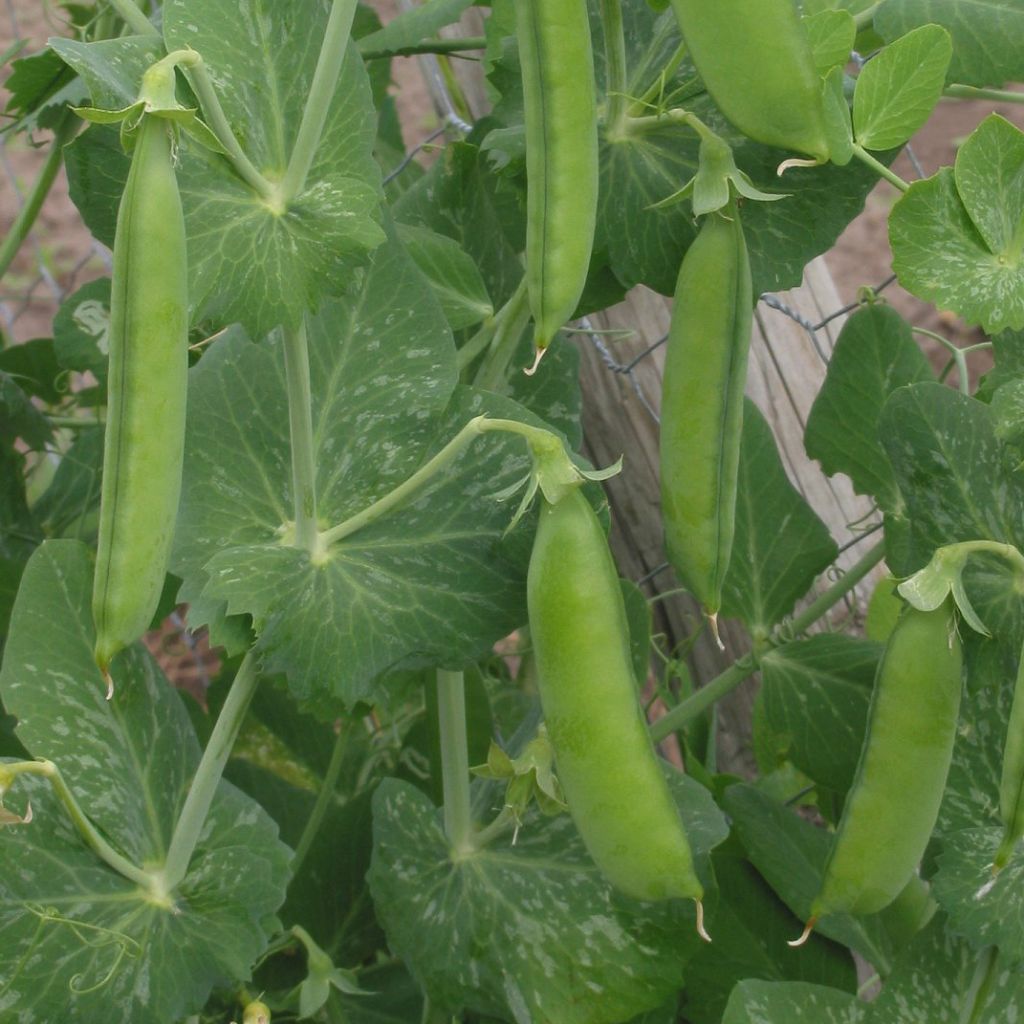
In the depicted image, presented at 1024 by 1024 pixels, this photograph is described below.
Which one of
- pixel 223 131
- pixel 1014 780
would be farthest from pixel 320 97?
pixel 1014 780

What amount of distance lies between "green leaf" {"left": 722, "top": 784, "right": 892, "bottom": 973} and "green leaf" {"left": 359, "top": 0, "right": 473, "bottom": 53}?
0.74m

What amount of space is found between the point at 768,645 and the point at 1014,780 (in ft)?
1.36

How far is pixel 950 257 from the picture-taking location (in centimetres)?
104

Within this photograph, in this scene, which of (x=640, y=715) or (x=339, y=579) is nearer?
(x=640, y=715)

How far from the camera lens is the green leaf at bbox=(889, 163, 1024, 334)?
1006 mm

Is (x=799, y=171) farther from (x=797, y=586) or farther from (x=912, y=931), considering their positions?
(x=912, y=931)

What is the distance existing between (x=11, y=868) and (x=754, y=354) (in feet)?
3.05

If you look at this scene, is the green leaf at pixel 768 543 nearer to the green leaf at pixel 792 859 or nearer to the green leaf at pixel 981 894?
the green leaf at pixel 792 859

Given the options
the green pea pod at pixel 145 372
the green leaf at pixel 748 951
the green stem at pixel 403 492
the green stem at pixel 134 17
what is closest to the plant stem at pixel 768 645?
the green leaf at pixel 748 951

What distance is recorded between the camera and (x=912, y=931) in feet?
4.09

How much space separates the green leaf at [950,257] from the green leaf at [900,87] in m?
0.05

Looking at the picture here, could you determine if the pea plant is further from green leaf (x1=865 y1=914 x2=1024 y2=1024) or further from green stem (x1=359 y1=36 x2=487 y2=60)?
green stem (x1=359 y1=36 x2=487 y2=60)

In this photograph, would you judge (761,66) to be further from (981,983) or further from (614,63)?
(981,983)

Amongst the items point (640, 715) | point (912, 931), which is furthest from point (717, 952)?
point (640, 715)
